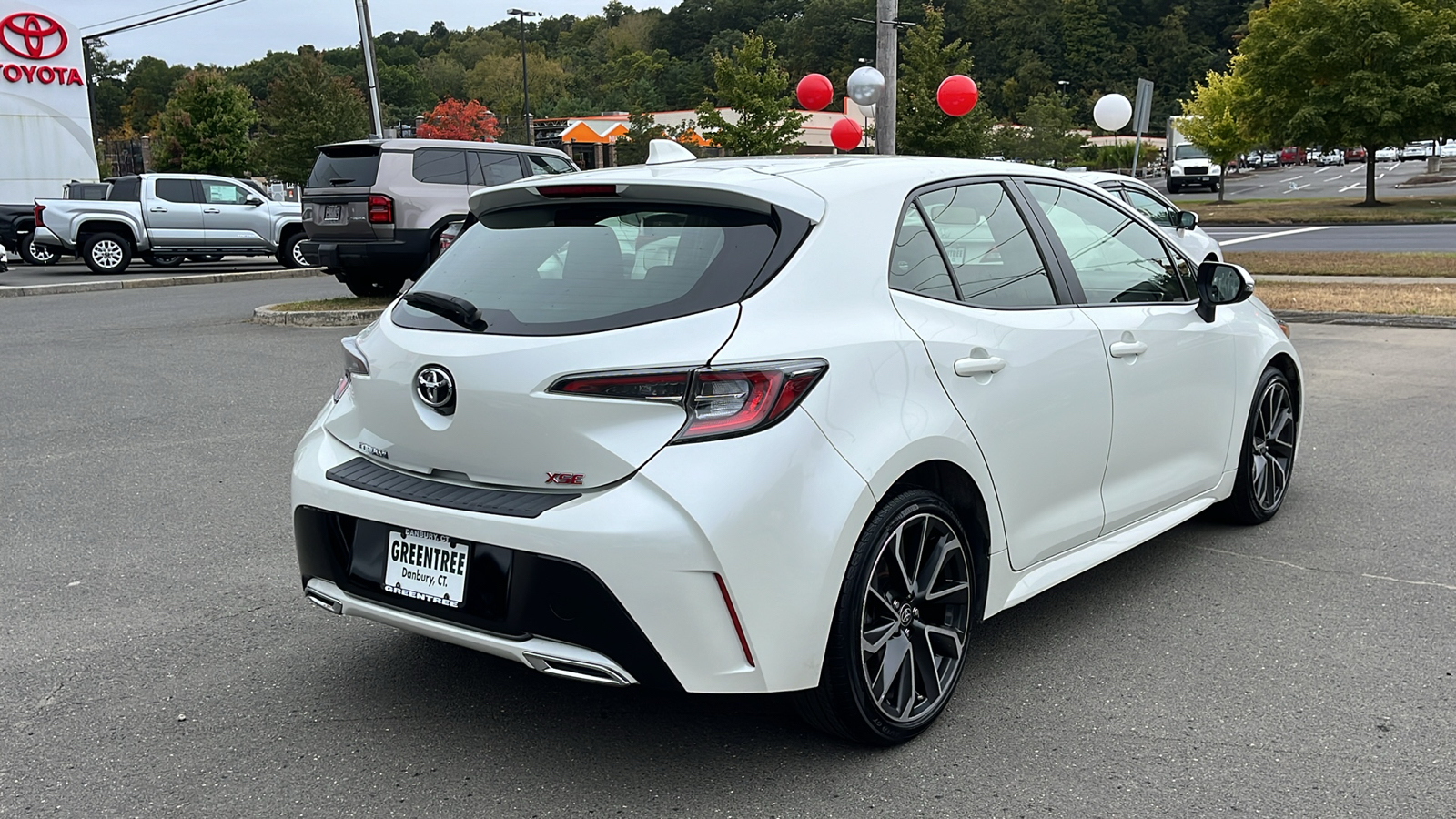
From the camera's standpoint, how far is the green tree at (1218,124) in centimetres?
4847

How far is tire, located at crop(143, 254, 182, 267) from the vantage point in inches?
913

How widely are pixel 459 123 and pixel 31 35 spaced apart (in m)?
43.7

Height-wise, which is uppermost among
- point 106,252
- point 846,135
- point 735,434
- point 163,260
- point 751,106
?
point 751,106

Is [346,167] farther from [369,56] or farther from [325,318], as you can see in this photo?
[369,56]

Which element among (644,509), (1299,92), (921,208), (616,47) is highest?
(616,47)

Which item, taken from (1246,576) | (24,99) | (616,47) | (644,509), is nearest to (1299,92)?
(24,99)

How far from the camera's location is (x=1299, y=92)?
4028cm

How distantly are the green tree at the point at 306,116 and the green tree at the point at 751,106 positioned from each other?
50.0ft

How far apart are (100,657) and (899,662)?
262 centimetres

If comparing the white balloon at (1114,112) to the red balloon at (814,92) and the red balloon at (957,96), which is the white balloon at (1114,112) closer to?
the red balloon at (814,92)

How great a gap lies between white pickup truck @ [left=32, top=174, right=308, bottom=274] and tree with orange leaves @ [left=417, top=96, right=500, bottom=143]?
4997 cm

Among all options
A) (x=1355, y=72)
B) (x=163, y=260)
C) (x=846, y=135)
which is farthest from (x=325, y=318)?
(x=1355, y=72)

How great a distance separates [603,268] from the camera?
10.6 ft

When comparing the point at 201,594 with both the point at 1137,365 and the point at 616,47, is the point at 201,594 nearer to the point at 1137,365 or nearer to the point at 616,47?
the point at 1137,365
